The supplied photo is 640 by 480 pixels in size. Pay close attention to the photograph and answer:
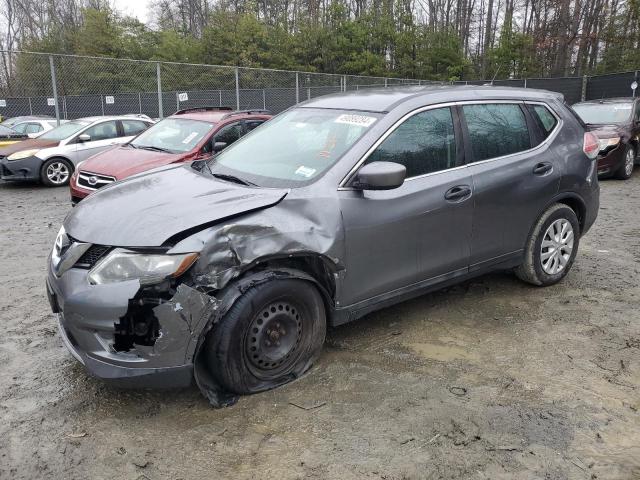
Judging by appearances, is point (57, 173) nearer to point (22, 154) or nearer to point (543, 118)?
point (22, 154)

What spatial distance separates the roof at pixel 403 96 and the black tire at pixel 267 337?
4.76ft

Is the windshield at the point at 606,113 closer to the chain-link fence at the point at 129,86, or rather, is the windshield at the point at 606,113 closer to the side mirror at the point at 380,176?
the side mirror at the point at 380,176

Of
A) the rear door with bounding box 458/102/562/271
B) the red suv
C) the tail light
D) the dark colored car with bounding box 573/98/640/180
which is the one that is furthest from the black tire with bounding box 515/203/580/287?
the dark colored car with bounding box 573/98/640/180

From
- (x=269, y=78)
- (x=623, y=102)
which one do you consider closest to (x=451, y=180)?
(x=623, y=102)

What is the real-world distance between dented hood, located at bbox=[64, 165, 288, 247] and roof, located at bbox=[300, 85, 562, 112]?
1.07 meters

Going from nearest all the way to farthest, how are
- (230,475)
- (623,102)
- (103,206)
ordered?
(230,475), (103,206), (623,102)

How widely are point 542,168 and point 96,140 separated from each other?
9679 mm

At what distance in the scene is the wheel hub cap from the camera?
2.99 meters

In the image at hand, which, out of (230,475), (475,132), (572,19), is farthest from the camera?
(572,19)

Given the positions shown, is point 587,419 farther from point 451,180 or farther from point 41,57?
point 41,57

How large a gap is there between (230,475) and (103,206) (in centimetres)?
176

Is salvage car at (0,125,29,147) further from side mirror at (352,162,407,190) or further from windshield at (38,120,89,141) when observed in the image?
side mirror at (352,162,407,190)

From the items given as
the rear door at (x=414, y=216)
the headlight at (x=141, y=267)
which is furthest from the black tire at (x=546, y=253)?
the headlight at (x=141, y=267)

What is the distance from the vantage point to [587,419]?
2.92 metres
